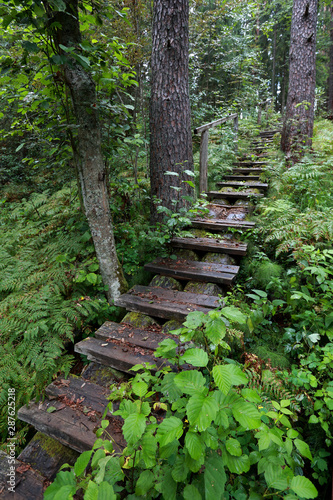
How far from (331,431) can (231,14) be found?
A: 13.3 m

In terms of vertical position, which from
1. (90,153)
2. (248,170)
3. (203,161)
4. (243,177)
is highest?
(90,153)

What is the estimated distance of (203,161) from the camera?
583cm

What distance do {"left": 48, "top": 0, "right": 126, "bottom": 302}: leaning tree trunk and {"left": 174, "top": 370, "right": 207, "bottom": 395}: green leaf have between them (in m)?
2.16

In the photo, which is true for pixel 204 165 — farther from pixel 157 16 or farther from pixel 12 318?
pixel 12 318

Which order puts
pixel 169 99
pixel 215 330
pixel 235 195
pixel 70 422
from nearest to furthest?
1. pixel 215 330
2. pixel 70 422
3. pixel 169 99
4. pixel 235 195

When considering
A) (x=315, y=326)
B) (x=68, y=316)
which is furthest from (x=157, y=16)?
(x=315, y=326)

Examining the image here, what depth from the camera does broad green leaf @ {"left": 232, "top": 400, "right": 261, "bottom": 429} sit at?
4.22ft

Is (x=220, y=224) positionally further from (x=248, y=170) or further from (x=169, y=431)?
(x=169, y=431)

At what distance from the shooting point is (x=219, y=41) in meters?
10.1

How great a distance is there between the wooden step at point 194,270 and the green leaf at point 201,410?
204 centimetres

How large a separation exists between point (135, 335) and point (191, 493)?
1.60 metres

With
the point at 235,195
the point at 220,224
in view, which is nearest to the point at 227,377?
the point at 220,224

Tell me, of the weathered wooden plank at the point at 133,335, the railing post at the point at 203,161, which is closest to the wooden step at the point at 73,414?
the weathered wooden plank at the point at 133,335

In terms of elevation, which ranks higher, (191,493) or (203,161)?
(203,161)
